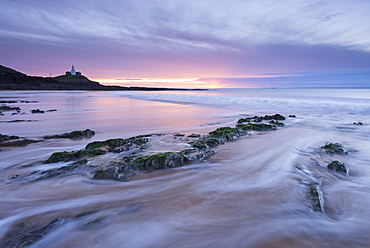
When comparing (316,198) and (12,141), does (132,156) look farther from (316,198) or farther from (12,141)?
(12,141)

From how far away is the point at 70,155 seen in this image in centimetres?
439

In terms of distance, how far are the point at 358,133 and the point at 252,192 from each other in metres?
6.50

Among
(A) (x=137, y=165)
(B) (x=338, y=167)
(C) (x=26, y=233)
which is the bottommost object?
(C) (x=26, y=233)

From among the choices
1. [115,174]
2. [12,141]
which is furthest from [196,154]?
[12,141]

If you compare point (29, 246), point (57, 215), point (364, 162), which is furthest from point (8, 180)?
point (364, 162)

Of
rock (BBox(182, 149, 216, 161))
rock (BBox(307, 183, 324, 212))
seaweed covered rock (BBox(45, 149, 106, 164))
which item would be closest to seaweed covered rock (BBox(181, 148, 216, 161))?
rock (BBox(182, 149, 216, 161))

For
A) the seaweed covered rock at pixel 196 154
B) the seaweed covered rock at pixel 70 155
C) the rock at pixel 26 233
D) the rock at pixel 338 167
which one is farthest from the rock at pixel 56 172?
the rock at pixel 338 167

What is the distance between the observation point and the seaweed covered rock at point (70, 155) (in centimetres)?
422

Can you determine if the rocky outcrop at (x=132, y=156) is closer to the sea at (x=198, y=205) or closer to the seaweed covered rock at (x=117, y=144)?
the seaweed covered rock at (x=117, y=144)

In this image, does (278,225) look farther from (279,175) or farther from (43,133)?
(43,133)

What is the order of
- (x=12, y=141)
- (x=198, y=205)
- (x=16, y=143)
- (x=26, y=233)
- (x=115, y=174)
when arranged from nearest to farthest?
(x=26, y=233) < (x=198, y=205) < (x=115, y=174) < (x=16, y=143) < (x=12, y=141)

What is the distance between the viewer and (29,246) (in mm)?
2061

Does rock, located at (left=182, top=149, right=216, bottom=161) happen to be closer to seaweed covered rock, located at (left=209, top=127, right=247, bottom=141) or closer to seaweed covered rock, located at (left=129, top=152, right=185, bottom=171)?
seaweed covered rock, located at (left=129, top=152, right=185, bottom=171)

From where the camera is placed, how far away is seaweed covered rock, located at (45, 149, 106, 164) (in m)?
4.22
